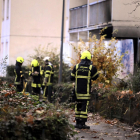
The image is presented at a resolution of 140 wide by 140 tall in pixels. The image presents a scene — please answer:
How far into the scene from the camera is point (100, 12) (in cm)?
1709

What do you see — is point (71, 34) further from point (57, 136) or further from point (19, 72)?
point (57, 136)

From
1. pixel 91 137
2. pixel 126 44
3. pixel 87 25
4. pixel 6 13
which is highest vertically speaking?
pixel 6 13

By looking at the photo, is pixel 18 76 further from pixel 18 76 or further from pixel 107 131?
pixel 107 131

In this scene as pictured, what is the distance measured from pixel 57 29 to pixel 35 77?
556 inches

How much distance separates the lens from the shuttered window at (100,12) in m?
16.3

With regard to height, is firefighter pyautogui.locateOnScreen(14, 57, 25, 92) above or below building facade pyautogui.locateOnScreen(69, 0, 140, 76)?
below

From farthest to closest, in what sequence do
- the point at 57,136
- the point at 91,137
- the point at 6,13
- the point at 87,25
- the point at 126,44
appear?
1. the point at 6,13
2. the point at 87,25
3. the point at 126,44
4. the point at 91,137
5. the point at 57,136

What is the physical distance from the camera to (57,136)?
5238mm

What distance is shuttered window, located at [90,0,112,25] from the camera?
16328 millimetres

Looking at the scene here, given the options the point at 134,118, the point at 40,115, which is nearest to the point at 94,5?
the point at 134,118

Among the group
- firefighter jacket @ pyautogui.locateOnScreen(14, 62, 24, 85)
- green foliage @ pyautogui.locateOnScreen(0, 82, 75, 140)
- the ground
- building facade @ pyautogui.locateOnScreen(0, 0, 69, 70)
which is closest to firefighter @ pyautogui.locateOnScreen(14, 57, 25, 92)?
firefighter jacket @ pyautogui.locateOnScreen(14, 62, 24, 85)

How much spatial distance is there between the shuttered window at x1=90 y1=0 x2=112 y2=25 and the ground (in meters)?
7.26

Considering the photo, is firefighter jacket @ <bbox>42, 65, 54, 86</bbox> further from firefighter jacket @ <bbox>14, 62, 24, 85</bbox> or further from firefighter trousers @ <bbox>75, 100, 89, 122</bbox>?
firefighter trousers @ <bbox>75, 100, 89, 122</bbox>

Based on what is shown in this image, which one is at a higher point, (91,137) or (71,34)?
(71,34)
